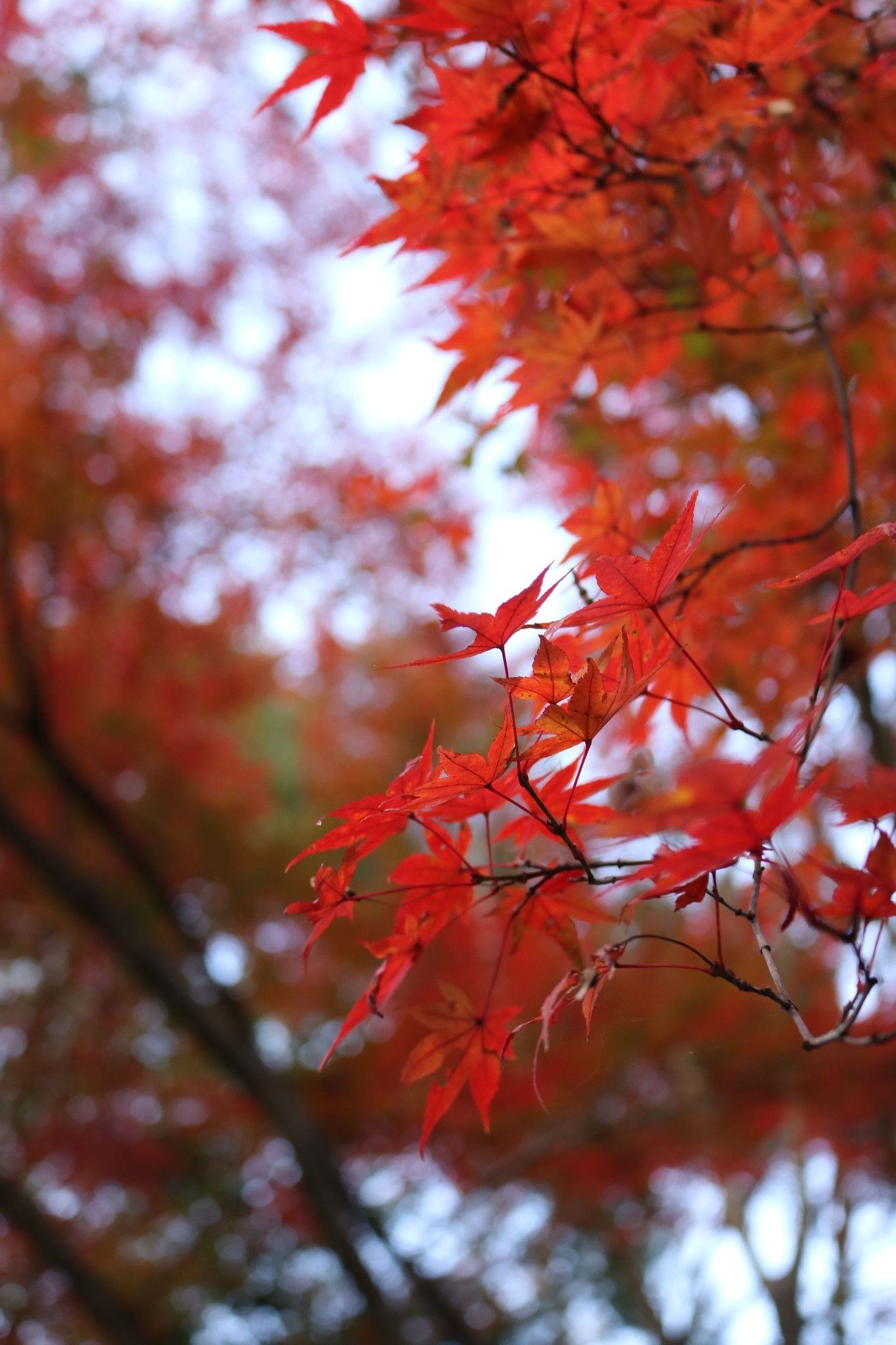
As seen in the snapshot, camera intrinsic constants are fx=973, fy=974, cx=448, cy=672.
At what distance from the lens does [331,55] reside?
952 millimetres

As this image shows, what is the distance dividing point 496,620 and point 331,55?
660 millimetres

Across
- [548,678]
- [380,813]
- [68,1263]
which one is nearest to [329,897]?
[380,813]

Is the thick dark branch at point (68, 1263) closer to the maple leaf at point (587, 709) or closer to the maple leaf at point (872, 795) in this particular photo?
the maple leaf at point (587, 709)

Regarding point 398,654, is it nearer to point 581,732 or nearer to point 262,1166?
point 262,1166

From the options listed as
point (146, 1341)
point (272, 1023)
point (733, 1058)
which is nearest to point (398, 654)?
point (272, 1023)

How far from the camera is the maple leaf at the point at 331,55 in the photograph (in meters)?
0.92

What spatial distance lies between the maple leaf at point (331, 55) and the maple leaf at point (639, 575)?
1.98ft

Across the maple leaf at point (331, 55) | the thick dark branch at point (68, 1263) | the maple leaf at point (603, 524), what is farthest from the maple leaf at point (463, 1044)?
the thick dark branch at point (68, 1263)

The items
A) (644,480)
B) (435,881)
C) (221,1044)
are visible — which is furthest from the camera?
(221,1044)

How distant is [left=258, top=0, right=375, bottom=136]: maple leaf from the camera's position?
92 cm

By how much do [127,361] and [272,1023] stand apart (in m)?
3.68

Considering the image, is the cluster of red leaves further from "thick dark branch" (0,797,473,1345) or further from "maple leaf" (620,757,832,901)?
"thick dark branch" (0,797,473,1345)

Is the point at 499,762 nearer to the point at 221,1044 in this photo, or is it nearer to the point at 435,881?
the point at 435,881

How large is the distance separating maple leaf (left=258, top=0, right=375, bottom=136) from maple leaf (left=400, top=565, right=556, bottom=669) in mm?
606
